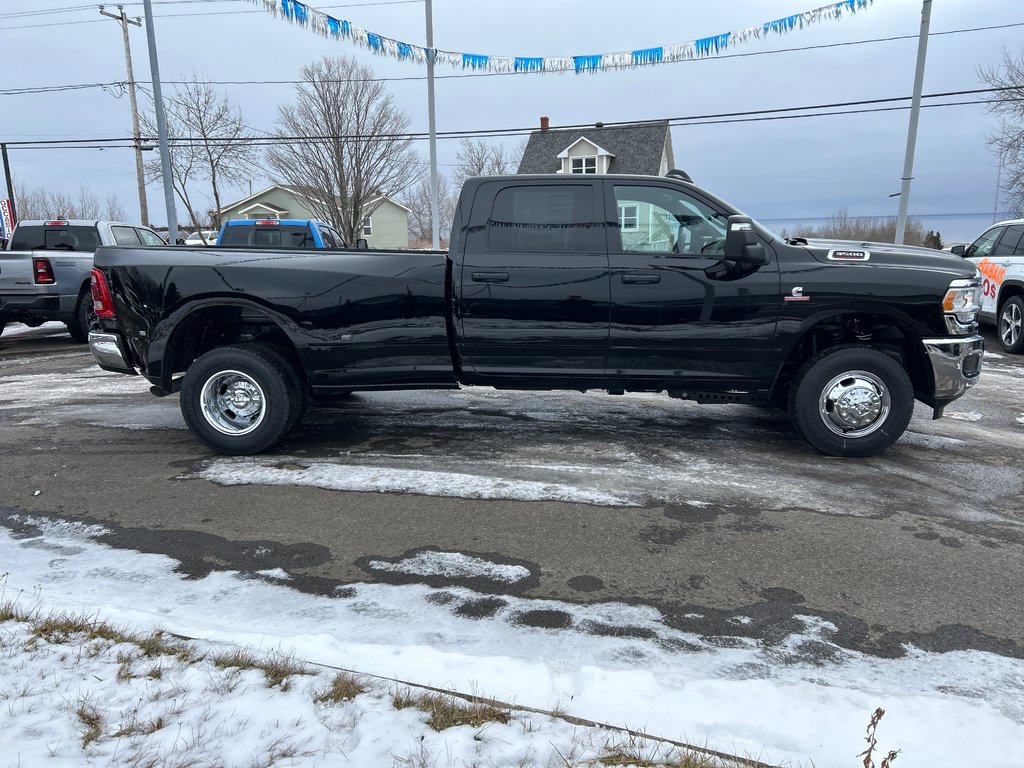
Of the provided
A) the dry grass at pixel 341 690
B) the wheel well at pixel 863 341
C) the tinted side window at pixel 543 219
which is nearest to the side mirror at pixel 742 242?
the wheel well at pixel 863 341

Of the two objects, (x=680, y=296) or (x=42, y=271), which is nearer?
(x=680, y=296)

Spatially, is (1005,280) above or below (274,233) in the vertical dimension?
below

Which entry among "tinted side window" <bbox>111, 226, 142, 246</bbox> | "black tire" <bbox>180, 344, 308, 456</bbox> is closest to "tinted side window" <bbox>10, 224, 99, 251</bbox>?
"tinted side window" <bbox>111, 226, 142, 246</bbox>

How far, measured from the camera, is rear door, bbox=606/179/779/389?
15.0 feet

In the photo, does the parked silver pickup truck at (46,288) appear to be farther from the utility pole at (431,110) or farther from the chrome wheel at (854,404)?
the chrome wheel at (854,404)

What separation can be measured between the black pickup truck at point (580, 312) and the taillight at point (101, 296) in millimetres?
19

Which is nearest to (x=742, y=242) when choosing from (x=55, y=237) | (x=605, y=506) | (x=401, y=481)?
(x=605, y=506)

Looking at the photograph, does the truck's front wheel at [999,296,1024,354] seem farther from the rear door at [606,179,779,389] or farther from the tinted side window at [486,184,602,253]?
the tinted side window at [486,184,602,253]

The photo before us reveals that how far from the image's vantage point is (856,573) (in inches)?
124

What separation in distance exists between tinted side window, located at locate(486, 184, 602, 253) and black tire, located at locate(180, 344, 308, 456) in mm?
1848

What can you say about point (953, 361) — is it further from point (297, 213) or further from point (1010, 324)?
point (297, 213)

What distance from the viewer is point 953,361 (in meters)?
4.50

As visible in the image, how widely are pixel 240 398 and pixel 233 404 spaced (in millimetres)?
75

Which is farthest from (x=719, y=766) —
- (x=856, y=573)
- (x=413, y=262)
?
(x=413, y=262)
